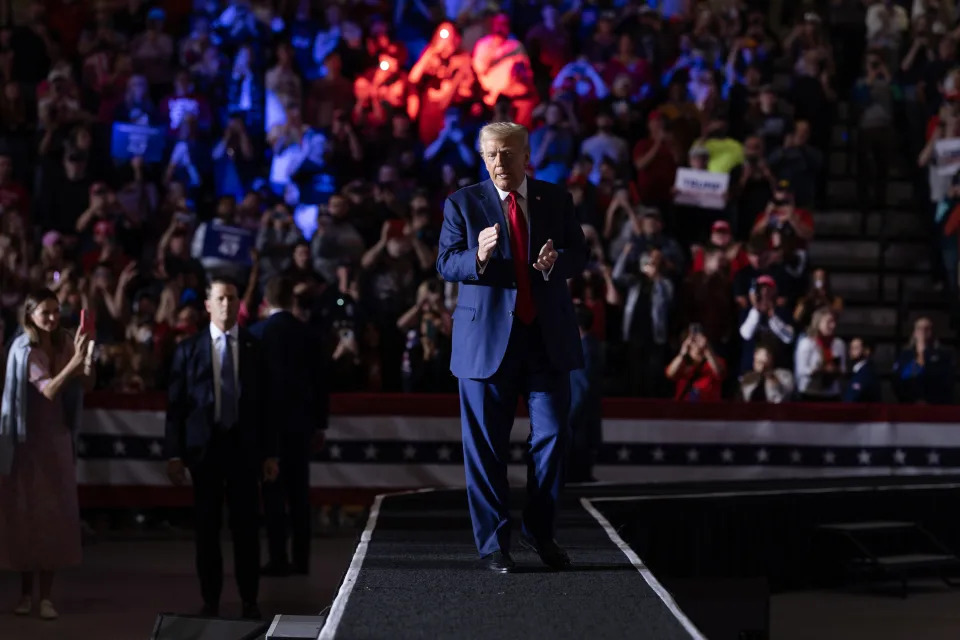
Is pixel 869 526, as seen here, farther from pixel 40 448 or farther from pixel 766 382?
pixel 40 448

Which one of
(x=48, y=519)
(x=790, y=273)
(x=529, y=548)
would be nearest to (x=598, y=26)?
(x=790, y=273)

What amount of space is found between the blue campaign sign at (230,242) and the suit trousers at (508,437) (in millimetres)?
9701

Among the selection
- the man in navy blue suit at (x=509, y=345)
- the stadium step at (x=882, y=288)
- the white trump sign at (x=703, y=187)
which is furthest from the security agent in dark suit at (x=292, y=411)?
the stadium step at (x=882, y=288)

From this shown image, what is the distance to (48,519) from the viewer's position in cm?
1027

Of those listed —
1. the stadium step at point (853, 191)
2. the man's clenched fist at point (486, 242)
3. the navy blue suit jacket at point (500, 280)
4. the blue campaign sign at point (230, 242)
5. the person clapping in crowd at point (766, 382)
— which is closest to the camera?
the man's clenched fist at point (486, 242)

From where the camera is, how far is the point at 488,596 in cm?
641

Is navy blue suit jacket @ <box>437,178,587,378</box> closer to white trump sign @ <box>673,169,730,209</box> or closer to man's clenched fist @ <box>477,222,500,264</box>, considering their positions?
man's clenched fist @ <box>477,222,500,264</box>

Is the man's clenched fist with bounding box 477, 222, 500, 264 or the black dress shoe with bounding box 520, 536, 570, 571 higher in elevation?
the man's clenched fist with bounding box 477, 222, 500, 264

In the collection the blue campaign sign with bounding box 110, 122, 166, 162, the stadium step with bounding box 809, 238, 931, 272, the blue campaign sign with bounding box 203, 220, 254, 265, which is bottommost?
the stadium step with bounding box 809, 238, 931, 272

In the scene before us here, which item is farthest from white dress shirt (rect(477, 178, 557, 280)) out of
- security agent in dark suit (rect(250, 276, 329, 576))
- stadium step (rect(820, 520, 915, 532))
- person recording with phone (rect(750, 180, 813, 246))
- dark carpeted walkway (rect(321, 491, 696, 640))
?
person recording with phone (rect(750, 180, 813, 246))

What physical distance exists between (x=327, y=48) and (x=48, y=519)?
10411 mm

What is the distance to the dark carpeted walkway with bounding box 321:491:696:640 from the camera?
561 cm

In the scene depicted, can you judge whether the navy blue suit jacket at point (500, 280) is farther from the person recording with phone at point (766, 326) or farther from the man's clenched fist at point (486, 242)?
the person recording with phone at point (766, 326)

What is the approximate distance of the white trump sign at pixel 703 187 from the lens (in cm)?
1775
